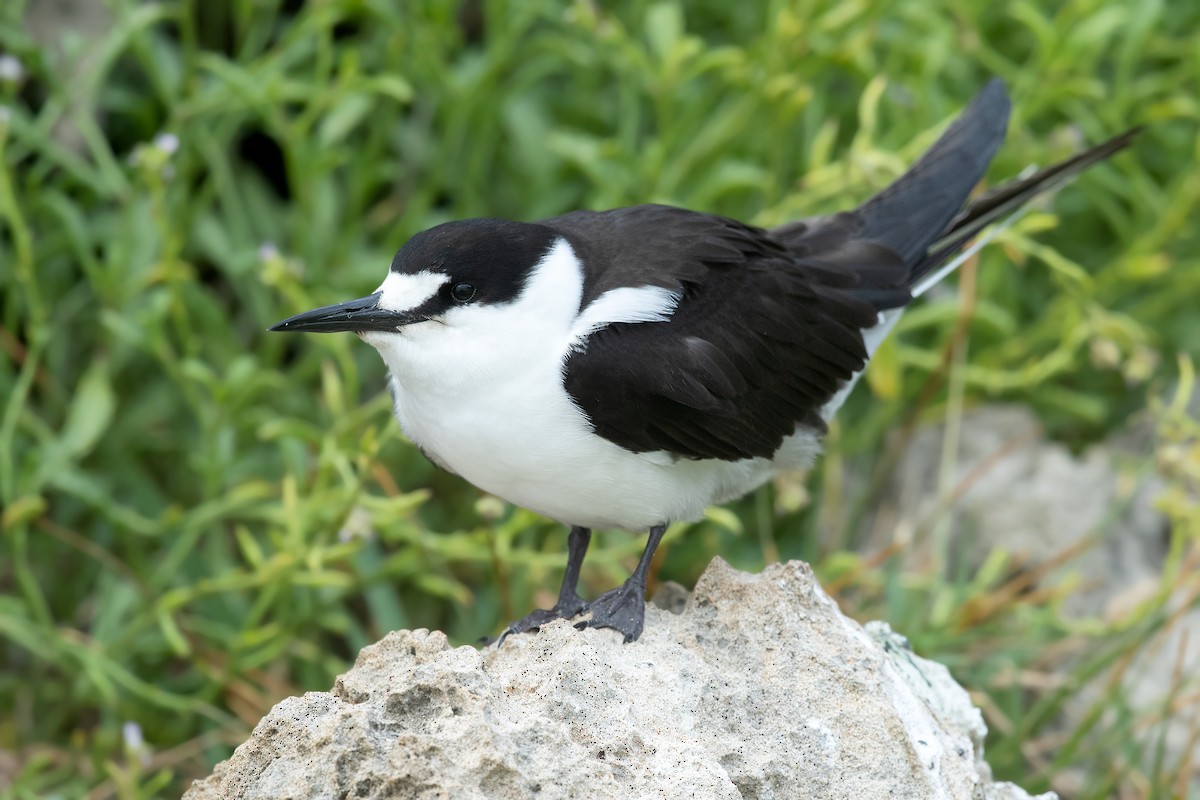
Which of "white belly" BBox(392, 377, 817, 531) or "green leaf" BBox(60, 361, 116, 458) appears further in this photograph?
"green leaf" BBox(60, 361, 116, 458)

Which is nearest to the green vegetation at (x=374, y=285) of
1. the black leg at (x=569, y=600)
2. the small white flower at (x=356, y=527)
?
the small white flower at (x=356, y=527)

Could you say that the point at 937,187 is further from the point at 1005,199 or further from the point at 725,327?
the point at 725,327

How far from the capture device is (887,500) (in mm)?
5234

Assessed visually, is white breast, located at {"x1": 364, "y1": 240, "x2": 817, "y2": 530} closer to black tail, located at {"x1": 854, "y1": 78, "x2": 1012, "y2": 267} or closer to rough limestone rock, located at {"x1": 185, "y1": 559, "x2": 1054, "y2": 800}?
rough limestone rock, located at {"x1": 185, "y1": 559, "x2": 1054, "y2": 800}

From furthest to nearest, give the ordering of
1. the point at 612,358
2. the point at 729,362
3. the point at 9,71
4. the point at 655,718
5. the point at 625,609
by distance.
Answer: the point at 9,71 < the point at 729,362 < the point at 612,358 < the point at 625,609 < the point at 655,718

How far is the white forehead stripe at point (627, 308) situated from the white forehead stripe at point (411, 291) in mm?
341

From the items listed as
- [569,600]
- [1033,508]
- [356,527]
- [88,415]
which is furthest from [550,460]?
[1033,508]

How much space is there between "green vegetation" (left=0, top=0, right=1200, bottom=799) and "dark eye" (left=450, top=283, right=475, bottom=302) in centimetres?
67

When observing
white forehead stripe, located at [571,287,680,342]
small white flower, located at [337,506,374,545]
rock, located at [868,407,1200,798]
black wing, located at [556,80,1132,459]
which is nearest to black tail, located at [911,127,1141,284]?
black wing, located at [556,80,1132,459]

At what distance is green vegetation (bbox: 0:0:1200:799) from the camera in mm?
4156

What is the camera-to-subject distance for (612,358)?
3.15 meters

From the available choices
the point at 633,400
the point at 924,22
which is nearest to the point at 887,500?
the point at 924,22

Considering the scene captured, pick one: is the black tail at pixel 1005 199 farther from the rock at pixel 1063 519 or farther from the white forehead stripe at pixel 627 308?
the white forehead stripe at pixel 627 308

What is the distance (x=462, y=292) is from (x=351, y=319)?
26 centimetres
